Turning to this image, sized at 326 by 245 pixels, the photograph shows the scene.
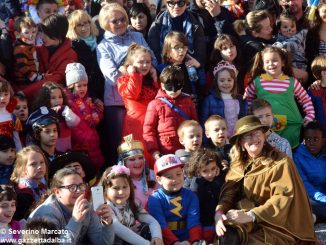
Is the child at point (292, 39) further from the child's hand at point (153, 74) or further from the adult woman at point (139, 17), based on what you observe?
the child's hand at point (153, 74)

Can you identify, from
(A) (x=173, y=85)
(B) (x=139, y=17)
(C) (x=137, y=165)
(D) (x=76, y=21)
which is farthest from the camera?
(B) (x=139, y=17)

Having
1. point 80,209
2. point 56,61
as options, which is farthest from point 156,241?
point 56,61

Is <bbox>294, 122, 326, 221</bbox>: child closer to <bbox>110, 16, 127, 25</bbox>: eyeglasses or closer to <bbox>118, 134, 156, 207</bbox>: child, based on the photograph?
<bbox>118, 134, 156, 207</bbox>: child

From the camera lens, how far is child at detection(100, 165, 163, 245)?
21.0 ft

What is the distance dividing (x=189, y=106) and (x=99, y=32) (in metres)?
1.79

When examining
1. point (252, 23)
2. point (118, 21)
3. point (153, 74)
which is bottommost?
point (153, 74)

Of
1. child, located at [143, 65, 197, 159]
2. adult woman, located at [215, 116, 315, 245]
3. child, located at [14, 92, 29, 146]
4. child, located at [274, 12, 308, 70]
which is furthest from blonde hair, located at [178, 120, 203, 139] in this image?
child, located at [274, 12, 308, 70]

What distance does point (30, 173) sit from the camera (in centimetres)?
671

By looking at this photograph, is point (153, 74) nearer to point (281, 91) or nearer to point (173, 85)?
point (173, 85)

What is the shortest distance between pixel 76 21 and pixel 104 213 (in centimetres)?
328

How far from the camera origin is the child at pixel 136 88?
7945 millimetres

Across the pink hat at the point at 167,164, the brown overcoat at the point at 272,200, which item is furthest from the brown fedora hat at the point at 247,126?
the pink hat at the point at 167,164

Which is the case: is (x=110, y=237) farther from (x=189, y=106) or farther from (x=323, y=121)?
(x=323, y=121)

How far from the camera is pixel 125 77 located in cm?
800
